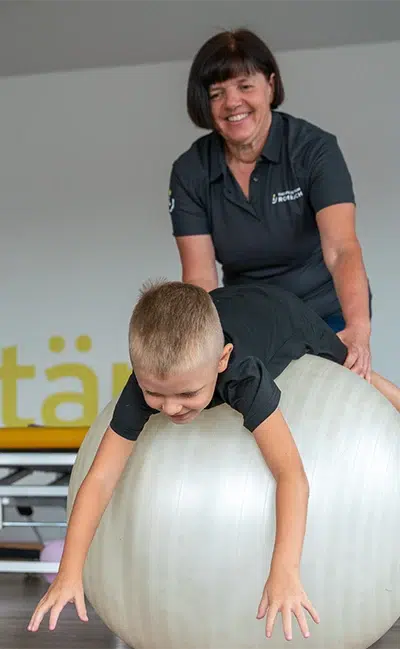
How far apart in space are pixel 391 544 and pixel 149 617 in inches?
17.2

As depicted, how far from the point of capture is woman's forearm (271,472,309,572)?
1.37 metres

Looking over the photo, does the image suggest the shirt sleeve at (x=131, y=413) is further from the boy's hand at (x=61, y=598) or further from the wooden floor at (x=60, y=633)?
the wooden floor at (x=60, y=633)

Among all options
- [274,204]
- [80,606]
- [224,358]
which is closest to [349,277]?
[274,204]

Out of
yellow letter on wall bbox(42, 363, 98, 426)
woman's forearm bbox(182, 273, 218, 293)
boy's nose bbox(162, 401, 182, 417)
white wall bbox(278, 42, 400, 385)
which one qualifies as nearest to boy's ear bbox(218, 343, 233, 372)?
boy's nose bbox(162, 401, 182, 417)

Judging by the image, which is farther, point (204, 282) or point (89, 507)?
point (204, 282)

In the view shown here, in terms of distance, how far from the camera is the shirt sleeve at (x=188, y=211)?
7.38 ft

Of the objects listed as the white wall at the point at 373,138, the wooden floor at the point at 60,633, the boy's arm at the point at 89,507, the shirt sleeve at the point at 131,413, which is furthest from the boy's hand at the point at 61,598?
the white wall at the point at 373,138

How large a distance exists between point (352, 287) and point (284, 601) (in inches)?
34.5

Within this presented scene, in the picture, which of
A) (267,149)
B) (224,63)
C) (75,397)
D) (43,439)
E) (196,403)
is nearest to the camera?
(196,403)

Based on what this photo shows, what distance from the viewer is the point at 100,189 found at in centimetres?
446

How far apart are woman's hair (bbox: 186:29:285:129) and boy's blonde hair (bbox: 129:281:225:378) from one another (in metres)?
0.77

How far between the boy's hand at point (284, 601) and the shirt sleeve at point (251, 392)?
247 millimetres

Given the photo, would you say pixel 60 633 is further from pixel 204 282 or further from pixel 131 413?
pixel 204 282

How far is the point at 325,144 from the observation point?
7.01 ft
